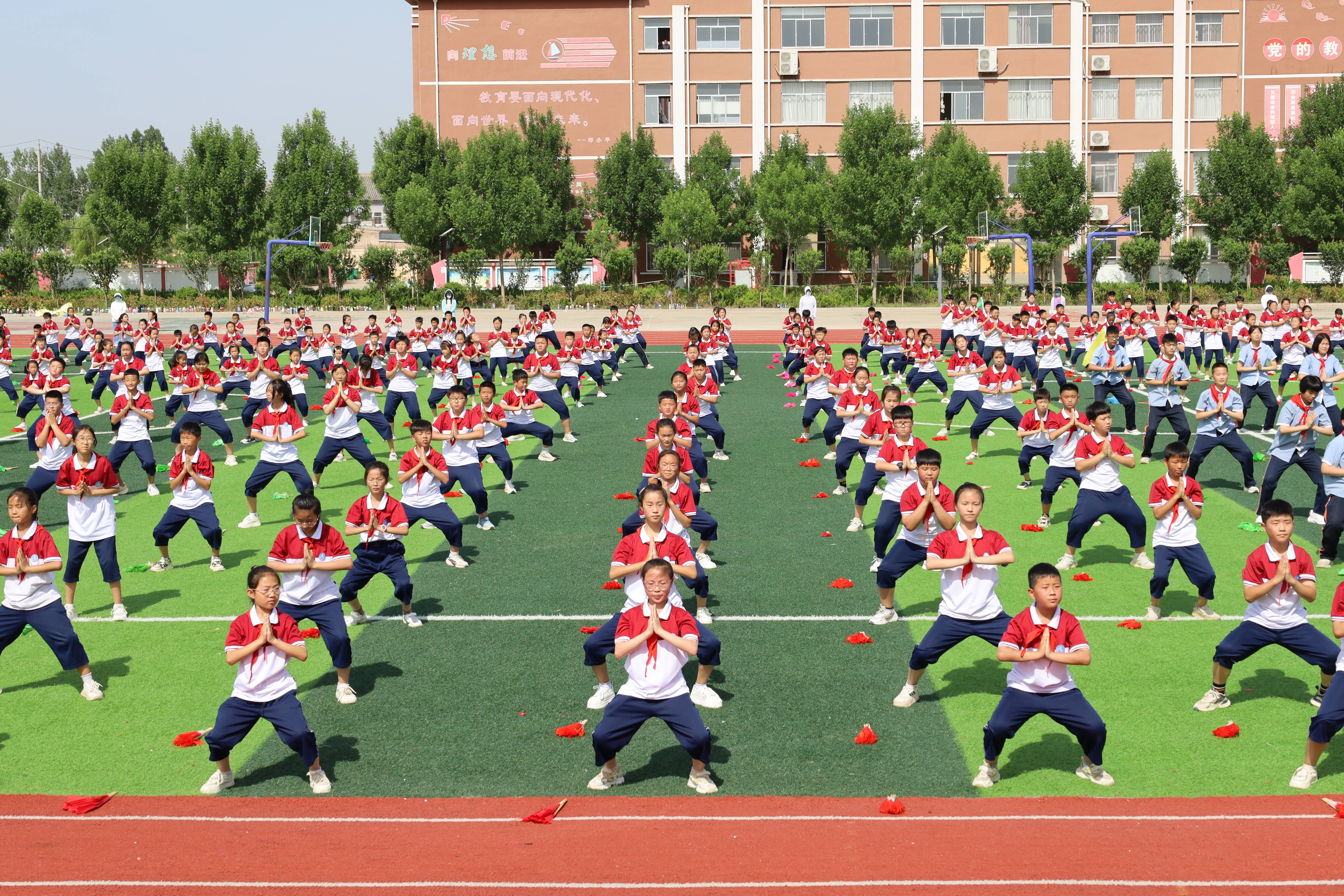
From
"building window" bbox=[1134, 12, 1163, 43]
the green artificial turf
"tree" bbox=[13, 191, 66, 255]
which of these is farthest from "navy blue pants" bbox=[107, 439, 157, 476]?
"building window" bbox=[1134, 12, 1163, 43]

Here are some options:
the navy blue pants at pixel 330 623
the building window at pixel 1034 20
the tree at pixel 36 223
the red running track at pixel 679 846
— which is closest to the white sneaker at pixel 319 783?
the red running track at pixel 679 846

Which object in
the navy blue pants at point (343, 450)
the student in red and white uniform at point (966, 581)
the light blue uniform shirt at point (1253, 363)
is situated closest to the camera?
the student in red and white uniform at point (966, 581)

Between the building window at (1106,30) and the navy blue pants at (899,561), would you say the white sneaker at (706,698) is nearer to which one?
the navy blue pants at (899,561)

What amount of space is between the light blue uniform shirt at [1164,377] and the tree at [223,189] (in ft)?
176

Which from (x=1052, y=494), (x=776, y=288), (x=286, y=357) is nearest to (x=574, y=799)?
(x=1052, y=494)

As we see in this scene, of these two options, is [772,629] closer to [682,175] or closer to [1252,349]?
[1252,349]

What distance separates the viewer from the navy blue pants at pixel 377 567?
11.1 metres

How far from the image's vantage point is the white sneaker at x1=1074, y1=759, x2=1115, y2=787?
809 centimetres

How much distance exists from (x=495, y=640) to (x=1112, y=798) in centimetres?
586

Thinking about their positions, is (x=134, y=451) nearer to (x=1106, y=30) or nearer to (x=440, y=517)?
(x=440, y=517)

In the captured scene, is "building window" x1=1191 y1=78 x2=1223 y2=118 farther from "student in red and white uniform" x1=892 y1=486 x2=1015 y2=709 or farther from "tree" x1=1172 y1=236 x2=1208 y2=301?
"student in red and white uniform" x1=892 y1=486 x2=1015 y2=709

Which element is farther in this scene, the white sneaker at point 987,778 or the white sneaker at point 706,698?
the white sneaker at point 706,698

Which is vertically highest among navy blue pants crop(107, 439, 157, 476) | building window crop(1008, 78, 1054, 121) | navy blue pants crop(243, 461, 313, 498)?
building window crop(1008, 78, 1054, 121)

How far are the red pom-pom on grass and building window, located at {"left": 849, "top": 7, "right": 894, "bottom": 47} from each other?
6336 centimetres
